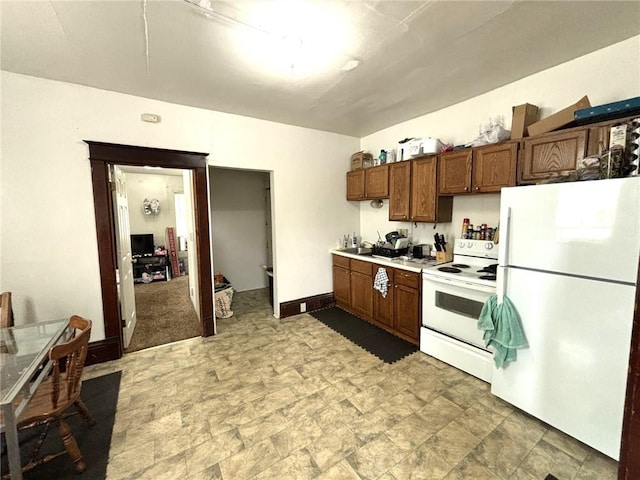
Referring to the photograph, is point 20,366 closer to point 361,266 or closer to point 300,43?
point 300,43

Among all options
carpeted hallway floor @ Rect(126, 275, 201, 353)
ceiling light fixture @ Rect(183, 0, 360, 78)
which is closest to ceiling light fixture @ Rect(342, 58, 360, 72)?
ceiling light fixture @ Rect(183, 0, 360, 78)

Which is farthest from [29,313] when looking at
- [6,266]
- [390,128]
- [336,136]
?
[390,128]

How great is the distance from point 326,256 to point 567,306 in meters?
2.97

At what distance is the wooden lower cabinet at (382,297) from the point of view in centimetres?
294

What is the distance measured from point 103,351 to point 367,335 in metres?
2.95

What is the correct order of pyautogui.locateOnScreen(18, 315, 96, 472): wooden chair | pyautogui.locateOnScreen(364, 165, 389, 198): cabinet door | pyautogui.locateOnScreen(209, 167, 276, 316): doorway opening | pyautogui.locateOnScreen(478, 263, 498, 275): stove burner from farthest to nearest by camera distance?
pyautogui.locateOnScreen(209, 167, 276, 316): doorway opening, pyautogui.locateOnScreen(364, 165, 389, 198): cabinet door, pyautogui.locateOnScreen(478, 263, 498, 275): stove burner, pyautogui.locateOnScreen(18, 315, 96, 472): wooden chair

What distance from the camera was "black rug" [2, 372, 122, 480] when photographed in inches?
61.7

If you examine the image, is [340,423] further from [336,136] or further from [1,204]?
[336,136]

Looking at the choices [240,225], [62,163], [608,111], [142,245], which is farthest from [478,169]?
[142,245]

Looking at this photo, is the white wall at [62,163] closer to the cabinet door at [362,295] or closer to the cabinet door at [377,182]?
the cabinet door at [377,182]

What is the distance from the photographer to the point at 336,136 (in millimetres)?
4176

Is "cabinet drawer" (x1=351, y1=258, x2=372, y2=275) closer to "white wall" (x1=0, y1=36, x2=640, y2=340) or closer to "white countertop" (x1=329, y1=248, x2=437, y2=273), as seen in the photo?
"white countertop" (x1=329, y1=248, x2=437, y2=273)

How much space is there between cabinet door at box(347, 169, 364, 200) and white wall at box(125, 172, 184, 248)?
5.18m

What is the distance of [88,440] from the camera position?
1805 millimetres
